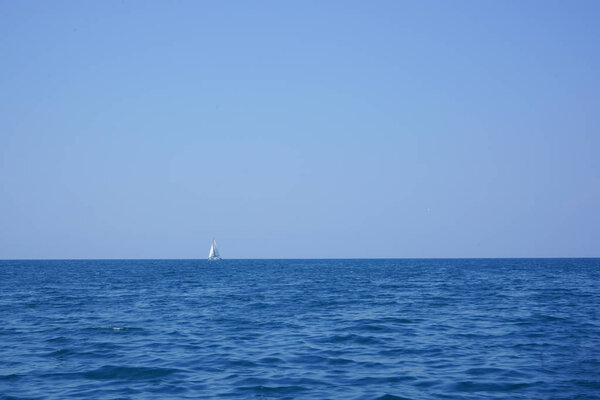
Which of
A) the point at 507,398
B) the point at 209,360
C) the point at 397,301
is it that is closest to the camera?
the point at 507,398

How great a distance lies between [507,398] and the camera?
14039mm

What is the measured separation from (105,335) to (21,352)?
4.43m

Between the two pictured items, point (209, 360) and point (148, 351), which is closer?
point (209, 360)

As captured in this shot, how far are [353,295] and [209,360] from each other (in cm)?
2694

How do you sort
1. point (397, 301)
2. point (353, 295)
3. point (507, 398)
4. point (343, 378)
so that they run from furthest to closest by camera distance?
point (353, 295)
point (397, 301)
point (343, 378)
point (507, 398)

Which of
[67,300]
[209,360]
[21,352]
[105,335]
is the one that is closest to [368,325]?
[209,360]

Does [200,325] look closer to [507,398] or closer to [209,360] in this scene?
[209,360]

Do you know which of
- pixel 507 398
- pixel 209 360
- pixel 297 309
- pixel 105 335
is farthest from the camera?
pixel 297 309

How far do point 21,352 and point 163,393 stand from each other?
8.83m

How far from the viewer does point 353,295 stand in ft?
146

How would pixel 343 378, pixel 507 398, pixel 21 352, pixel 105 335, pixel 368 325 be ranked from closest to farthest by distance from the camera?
pixel 507 398, pixel 343 378, pixel 21 352, pixel 105 335, pixel 368 325

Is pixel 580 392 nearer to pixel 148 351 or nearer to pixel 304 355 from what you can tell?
pixel 304 355

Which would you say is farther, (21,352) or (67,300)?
(67,300)

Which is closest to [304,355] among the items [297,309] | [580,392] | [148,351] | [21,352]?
[148,351]
